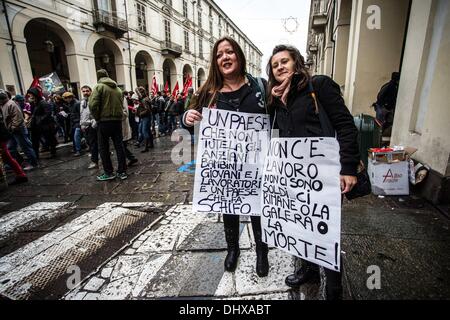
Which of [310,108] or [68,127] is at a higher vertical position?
[310,108]

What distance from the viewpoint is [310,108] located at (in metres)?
1.54

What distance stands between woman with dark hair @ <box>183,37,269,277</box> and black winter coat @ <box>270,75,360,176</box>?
0.36m

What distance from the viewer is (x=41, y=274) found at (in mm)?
2250

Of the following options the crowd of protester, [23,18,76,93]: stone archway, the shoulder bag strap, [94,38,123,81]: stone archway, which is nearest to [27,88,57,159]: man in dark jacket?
the crowd of protester

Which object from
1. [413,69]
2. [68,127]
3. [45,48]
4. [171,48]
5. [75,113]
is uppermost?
[171,48]

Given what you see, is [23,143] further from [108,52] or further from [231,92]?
[108,52]

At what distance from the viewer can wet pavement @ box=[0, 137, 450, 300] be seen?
6.34 feet

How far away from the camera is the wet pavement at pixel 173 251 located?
193 cm

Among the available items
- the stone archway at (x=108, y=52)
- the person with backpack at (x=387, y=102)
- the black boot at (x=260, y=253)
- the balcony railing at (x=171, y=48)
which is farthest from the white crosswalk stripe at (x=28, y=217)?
the balcony railing at (x=171, y=48)

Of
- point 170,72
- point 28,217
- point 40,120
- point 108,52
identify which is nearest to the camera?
point 28,217

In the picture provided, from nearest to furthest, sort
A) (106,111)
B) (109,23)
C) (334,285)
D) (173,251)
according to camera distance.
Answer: (334,285)
(173,251)
(106,111)
(109,23)

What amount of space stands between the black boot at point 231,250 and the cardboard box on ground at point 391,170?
2640 millimetres

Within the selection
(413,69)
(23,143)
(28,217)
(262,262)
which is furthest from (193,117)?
(23,143)

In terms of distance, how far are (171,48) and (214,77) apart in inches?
1021
